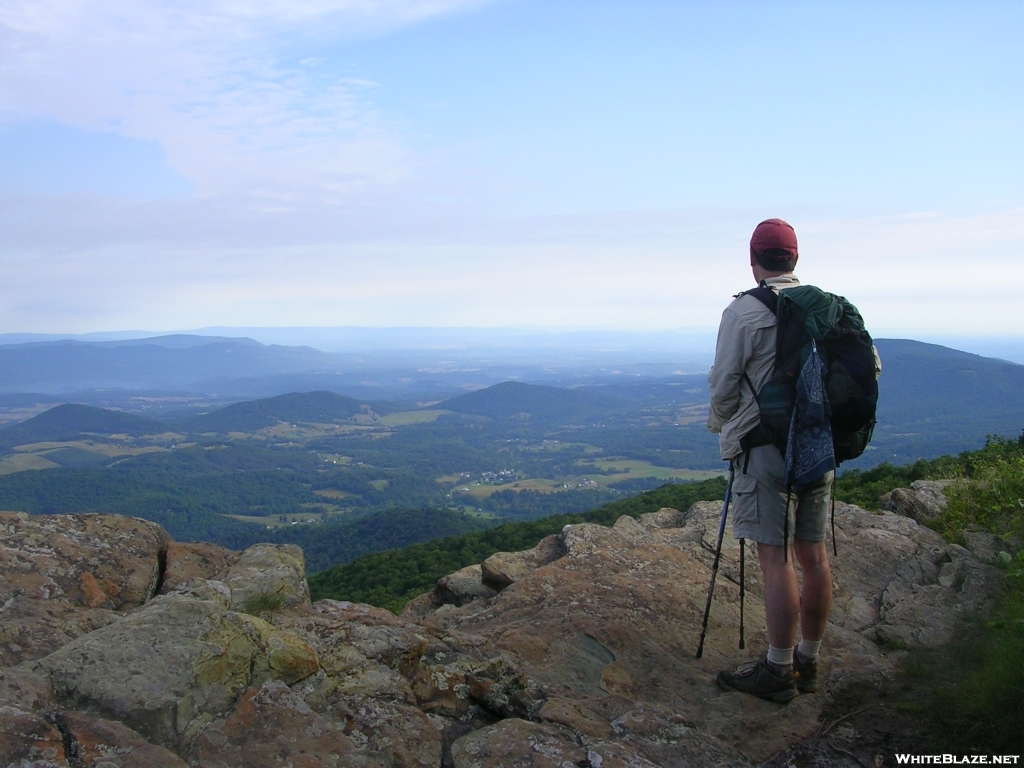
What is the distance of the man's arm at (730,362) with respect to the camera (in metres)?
4.63

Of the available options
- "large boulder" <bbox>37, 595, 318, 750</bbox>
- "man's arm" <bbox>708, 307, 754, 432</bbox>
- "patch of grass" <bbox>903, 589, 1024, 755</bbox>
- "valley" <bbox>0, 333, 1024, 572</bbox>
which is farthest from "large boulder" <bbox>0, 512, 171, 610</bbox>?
"valley" <bbox>0, 333, 1024, 572</bbox>

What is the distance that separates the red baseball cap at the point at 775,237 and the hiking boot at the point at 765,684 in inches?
117

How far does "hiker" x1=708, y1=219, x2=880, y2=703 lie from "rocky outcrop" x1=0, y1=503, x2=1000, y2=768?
12.1 inches

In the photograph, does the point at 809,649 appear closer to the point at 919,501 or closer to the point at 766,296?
the point at 766,296

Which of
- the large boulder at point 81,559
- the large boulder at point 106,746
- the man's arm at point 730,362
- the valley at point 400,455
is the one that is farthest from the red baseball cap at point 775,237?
the valley at point 400,455

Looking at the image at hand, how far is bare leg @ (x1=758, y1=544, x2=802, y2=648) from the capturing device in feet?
15.2

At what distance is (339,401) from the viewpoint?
630 ft

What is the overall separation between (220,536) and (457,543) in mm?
63930

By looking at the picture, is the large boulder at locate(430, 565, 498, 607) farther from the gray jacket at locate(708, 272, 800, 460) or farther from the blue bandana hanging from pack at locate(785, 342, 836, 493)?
the blue bandana hanging from pack at locate(785, 342, 836, 493)

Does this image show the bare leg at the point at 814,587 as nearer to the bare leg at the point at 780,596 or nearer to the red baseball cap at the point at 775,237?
the bare leg at the point at 780,596

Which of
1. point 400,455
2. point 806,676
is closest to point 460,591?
point 806,676

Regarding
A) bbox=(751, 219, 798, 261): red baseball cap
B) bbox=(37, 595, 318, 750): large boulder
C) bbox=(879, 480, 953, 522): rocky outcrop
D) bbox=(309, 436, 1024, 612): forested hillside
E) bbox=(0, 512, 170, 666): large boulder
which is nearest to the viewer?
bbox=(37, 595, 318, 750): large boulder

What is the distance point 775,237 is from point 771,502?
189 cm

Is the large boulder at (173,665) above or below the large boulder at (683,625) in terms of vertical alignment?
above
